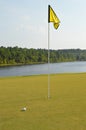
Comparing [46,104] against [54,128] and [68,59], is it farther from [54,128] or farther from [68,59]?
[68,59]

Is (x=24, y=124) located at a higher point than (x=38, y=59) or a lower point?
higher

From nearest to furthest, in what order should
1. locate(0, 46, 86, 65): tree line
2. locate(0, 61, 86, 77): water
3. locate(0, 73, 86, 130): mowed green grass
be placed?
locate(0, 73, 86, 130): mowed green grass
locate(0, 61, 86, 77): water
locate(0, 46, 86, 65): tree line

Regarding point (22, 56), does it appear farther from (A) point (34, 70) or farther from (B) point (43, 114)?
(B) point (43, 114)

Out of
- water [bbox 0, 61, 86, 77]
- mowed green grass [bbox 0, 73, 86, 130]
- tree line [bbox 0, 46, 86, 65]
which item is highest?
mowed green grass [bbox 0, 73, 86, 130]

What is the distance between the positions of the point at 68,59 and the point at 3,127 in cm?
15270

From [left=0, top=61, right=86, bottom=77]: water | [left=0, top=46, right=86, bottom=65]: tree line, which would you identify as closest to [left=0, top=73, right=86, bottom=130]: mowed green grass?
[left=0, top=61, right=86, bottom=77]: water

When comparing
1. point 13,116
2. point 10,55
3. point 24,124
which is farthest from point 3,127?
point 10,55

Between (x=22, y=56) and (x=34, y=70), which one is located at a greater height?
(x=34, y=70)

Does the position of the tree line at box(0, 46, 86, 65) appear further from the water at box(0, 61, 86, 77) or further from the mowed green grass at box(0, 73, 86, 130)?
the mowed green grass at box(0, 73, 86, 130)

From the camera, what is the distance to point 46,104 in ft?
31.7

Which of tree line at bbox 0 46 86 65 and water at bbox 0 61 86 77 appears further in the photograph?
tree line at bbox 0 46 86 65

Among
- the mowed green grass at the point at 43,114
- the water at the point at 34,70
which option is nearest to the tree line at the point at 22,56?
the water at the point at 34,70

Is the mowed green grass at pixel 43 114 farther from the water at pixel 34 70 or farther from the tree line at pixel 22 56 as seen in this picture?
the tree line at pixel 22 56

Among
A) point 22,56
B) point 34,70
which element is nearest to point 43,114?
point 34,70
